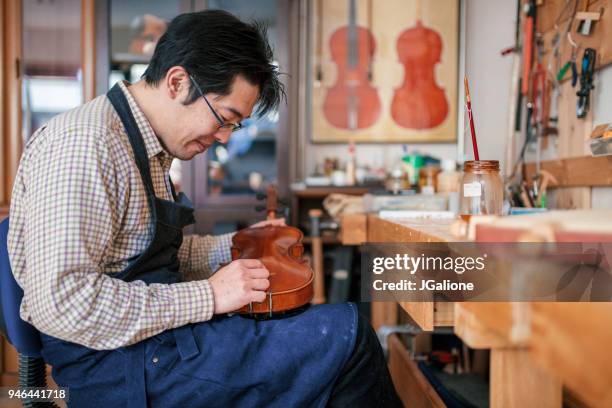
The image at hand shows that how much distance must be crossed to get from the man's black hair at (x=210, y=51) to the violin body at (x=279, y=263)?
1.53ft

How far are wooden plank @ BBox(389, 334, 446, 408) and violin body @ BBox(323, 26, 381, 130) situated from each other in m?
1.74

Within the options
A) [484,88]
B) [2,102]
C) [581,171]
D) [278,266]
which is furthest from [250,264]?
[484,88]

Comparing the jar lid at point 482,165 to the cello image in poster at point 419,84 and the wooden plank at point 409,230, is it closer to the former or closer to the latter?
the wooden plank at point 409,230

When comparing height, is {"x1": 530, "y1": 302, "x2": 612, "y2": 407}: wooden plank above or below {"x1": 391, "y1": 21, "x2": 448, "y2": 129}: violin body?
below

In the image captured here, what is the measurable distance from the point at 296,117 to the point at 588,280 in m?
2.54

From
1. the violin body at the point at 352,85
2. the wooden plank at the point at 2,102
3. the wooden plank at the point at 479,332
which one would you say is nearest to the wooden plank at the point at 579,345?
the wooden plank at the point at 479,332

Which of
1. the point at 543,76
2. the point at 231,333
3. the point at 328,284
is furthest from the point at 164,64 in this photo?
the point at 328,284

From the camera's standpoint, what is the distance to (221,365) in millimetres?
1022

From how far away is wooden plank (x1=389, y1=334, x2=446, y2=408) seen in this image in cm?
142

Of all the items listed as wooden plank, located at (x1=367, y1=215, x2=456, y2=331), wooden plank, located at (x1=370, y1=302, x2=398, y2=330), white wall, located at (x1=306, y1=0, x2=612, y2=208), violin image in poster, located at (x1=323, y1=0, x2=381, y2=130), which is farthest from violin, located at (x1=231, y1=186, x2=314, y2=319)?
violin image in poster, located at (x1=323, y1=0, x2=381, y2=130)

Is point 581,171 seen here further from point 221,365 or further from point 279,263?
point 221,365

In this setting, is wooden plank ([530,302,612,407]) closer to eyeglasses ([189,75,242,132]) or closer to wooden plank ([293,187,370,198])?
eyeglasses ([189,75,242,132])

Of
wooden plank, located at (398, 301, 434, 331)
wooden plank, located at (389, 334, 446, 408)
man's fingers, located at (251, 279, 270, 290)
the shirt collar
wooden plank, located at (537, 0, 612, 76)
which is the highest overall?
wooden plank, located at (537, 0, 612, 76)

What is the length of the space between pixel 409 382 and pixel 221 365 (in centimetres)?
84
